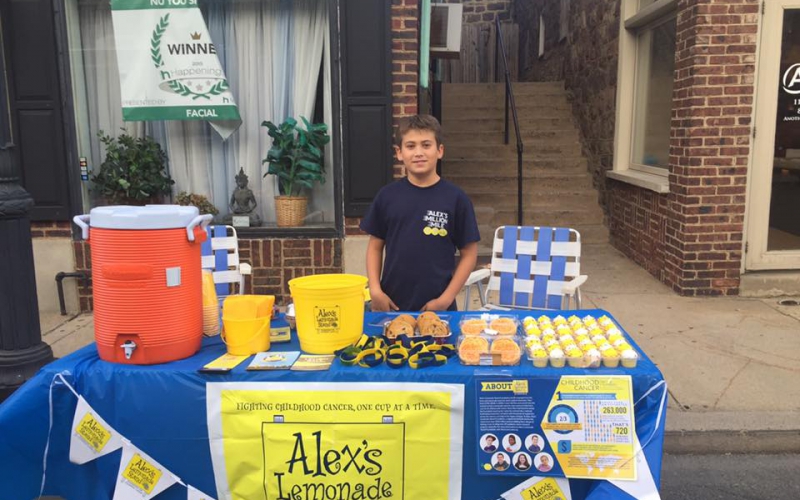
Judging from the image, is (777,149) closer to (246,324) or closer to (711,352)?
(711,352)

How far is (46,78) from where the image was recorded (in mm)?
5676

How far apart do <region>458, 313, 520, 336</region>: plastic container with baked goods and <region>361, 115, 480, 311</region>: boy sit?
41cm

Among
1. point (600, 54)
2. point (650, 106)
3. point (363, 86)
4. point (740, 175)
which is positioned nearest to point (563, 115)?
point (600, 54)

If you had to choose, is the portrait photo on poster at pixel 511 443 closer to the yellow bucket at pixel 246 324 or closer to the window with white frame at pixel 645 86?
the yellow bucket at pixel 246 324

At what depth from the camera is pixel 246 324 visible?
2.38 metres

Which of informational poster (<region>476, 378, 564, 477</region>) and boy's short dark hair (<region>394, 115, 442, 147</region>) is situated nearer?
informational poster (<region>476, 378, 564, 477</region>)

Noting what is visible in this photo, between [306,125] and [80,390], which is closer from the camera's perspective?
[80,390]

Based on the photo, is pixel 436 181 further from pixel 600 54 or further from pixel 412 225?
pixel 600 54

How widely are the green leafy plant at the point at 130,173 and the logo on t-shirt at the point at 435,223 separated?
370 centimetres

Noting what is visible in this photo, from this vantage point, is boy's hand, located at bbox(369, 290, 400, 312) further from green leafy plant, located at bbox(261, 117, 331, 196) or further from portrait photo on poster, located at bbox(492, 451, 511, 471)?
green leafy plant, located at bbox(261, 117, 331, 196)

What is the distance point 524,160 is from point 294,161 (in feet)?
14.4

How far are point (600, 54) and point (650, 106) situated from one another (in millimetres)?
1669

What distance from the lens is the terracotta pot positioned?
19.7 feet

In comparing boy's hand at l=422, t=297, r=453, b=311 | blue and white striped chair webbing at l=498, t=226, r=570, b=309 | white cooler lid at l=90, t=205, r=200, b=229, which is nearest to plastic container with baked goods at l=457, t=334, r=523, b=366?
boy's hand at l=422, t=297, r=453, b=311
